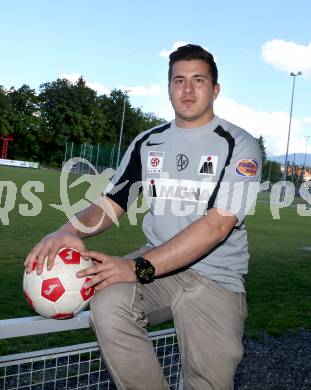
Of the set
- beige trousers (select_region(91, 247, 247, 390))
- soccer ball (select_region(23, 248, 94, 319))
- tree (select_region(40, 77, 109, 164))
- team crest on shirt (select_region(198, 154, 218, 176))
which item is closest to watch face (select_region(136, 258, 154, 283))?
beige trousers (select_region(91, 247, 247, 390))

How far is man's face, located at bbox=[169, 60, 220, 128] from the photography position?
3076mm

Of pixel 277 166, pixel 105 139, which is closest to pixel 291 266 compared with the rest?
pixel 105 139

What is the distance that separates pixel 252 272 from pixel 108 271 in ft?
27.5

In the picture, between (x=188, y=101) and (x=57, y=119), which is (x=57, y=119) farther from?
(x=188, y=101)

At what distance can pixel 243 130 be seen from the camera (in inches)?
122

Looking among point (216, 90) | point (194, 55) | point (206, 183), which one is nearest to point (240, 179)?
point (206, 183)

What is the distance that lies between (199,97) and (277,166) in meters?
107

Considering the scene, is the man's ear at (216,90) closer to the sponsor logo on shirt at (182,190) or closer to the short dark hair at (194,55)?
the short dark hair at (194,55)

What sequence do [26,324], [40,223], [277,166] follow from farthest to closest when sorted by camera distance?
[277,166], [40,223], [26,324]

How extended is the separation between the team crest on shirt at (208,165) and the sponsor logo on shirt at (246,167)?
5.7 inches

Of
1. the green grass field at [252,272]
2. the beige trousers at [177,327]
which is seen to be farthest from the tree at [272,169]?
the beige trousers at [177,327]

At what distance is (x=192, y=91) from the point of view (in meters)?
3.07

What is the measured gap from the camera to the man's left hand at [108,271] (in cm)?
239

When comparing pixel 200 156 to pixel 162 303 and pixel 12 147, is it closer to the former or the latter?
pixel 162 303
